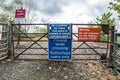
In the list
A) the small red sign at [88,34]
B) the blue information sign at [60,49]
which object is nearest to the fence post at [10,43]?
the blue information sign at [60,49]

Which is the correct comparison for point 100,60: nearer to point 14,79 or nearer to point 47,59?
point 47,59

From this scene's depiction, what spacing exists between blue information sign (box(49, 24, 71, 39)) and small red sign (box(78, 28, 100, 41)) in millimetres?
539

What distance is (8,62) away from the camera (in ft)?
38.1

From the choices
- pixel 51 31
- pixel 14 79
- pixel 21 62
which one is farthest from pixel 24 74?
pixel 51 31

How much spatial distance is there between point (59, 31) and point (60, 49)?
75cm

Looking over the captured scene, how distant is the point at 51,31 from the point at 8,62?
2.23 meters

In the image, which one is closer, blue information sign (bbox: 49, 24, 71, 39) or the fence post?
blue information sign (bbox: 49, 24, 71, 39)

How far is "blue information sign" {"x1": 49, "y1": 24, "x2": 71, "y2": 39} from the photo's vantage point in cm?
1138

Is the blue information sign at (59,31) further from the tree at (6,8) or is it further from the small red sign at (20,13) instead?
the tree at (6,8)

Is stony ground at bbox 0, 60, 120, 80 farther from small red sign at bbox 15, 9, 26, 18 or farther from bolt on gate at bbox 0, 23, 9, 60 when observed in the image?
small red sign at bbox 15, 9, 26, 18

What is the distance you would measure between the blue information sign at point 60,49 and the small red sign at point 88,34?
586 millimetres

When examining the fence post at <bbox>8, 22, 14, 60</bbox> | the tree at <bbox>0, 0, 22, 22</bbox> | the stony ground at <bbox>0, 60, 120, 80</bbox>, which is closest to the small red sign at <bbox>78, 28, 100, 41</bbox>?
the stony ground at <bbox>0, 60, 120, 80</bbox>

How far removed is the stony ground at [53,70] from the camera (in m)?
10.1

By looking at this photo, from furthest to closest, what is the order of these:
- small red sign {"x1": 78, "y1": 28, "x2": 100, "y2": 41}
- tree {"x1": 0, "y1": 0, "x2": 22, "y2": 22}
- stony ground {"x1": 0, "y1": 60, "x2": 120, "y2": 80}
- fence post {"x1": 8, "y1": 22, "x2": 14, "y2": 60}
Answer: tree {"x1": 0, "y1": 0, "x2": 22, "y2": 22} < fence post {"x1": 8, "y1": 22, "x2": 14, "y2": 60} < small red sign {"x1": 78, "y1": 28, "x2": 100, "y2": 41} < stony ground {"x1": 0, "y1": 60, "x2": 120, "y2": 80}
